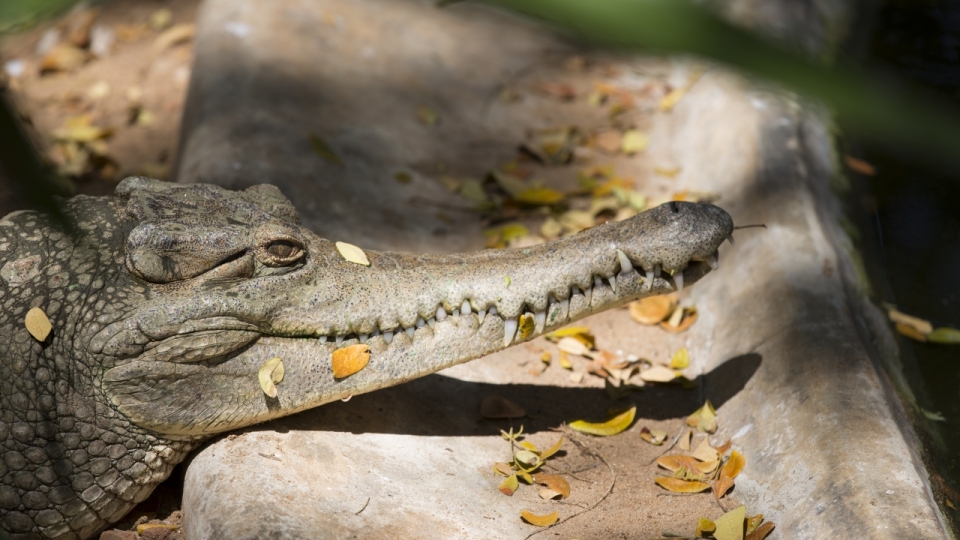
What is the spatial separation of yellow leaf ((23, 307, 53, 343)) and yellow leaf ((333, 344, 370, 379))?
3.07 ft

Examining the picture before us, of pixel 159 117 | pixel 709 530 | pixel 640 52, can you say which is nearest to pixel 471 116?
pixel 159 117

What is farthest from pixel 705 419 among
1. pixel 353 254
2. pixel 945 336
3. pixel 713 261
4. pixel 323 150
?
pixel 323 150

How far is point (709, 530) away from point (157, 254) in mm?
2054

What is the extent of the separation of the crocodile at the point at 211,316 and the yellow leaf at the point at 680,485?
791 millimetres

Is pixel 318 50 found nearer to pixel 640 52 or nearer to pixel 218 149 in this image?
pixel 218 149

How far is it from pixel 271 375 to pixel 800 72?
2354mm

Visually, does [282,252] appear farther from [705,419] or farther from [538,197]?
[538,197]

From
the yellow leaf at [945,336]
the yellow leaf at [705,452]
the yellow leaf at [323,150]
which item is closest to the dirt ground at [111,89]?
the yellow leaf at [705,452]

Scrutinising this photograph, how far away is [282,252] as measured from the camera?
8.52 feet

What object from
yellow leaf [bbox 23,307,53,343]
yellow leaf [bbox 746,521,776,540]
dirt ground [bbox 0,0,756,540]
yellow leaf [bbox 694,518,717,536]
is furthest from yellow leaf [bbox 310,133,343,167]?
yellow leaf [bbox 746,521,776,540]

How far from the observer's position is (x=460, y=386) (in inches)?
132

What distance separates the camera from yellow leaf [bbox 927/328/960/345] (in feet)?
12.2

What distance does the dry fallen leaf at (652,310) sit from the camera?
3.85 m

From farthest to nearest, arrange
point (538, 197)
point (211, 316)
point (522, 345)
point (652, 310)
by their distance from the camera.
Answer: point (538, 197) < point (652, 310) < point (522, 345) < point (211, 316)
